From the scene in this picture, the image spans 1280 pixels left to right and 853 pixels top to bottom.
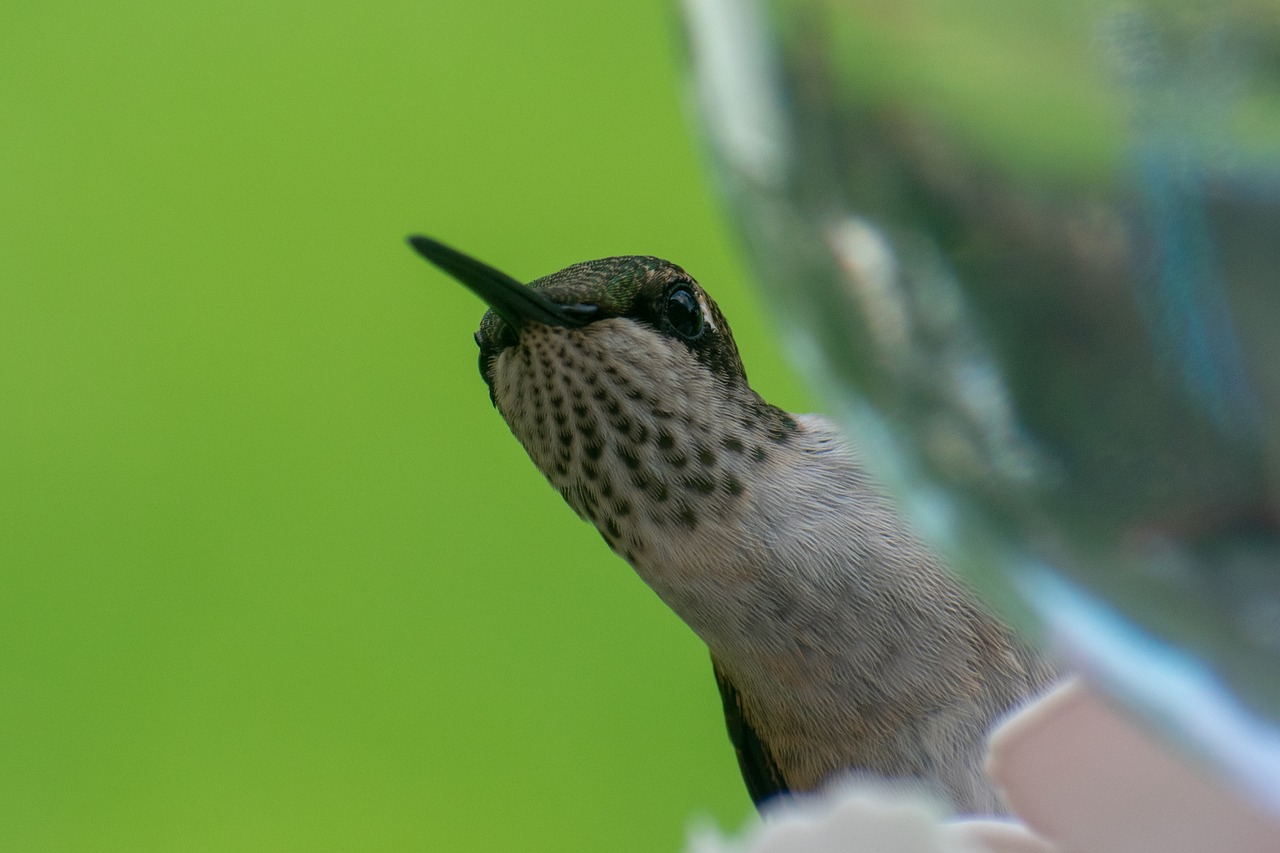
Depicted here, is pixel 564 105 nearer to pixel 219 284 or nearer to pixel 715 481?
pixel 219 284

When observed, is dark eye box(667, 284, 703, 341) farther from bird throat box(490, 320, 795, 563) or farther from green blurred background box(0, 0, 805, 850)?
green blurred background box(0, 0, 805, 850)

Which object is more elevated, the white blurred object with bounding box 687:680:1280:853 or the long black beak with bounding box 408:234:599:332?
the long black beak with bounding box 408:234:599:332

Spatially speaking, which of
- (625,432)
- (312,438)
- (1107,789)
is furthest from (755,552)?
(312,438)

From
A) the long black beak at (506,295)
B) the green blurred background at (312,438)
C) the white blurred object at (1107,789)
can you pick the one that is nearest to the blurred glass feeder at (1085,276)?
the white blurred object at (1107,789)

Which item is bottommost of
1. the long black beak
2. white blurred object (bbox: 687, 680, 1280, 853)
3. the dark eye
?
white blurred object (bbox: 687, 680, 1280, 853)

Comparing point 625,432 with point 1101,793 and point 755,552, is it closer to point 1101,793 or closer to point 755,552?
point 755,552

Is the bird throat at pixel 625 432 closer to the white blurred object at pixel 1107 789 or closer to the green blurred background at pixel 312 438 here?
the white blurred object at pixel 1107 789

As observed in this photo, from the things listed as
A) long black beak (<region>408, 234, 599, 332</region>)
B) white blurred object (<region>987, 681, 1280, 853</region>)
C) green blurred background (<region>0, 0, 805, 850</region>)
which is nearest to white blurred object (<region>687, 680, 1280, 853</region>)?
white blurred object (<region>987, 681, 1280, 853</region>)

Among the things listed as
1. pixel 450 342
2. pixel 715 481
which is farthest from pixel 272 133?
pixel 715 481
